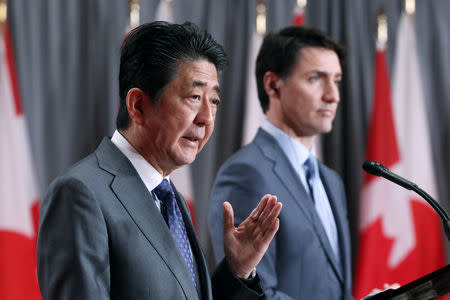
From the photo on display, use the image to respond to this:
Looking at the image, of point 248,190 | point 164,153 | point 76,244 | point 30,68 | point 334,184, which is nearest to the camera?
point 76,244

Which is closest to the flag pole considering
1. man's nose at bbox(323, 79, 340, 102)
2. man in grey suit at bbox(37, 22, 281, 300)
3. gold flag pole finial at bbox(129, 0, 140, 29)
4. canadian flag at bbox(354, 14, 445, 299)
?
gold flag pole finial at bbox(129, 0, 140, 29)

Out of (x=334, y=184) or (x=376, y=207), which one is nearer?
(x=334, y=184)

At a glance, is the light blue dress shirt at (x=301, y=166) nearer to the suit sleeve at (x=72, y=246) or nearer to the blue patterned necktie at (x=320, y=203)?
the blue patterned necktie at (x=320, y=203)

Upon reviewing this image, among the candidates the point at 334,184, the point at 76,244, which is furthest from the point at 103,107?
the point at 76,244

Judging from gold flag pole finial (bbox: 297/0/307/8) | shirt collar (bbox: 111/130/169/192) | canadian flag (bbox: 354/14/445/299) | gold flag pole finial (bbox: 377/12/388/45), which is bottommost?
canadian flag (bbox: 354/14/445/299)

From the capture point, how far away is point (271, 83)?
242cm

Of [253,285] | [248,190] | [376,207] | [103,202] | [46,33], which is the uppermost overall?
[46,33]

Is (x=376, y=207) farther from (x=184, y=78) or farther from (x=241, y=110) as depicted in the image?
(x=184, y=78)

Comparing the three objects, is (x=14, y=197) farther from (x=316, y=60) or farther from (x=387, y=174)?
(x=387, y=174)

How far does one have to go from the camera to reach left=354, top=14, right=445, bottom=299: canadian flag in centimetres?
349

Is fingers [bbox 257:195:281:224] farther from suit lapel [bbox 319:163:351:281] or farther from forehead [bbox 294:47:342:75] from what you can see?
forehead [bbox 294:47:342:75]

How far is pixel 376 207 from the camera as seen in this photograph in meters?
3.57

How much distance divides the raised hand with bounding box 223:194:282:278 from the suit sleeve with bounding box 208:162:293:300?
45 cm

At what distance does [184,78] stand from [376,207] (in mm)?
2425
